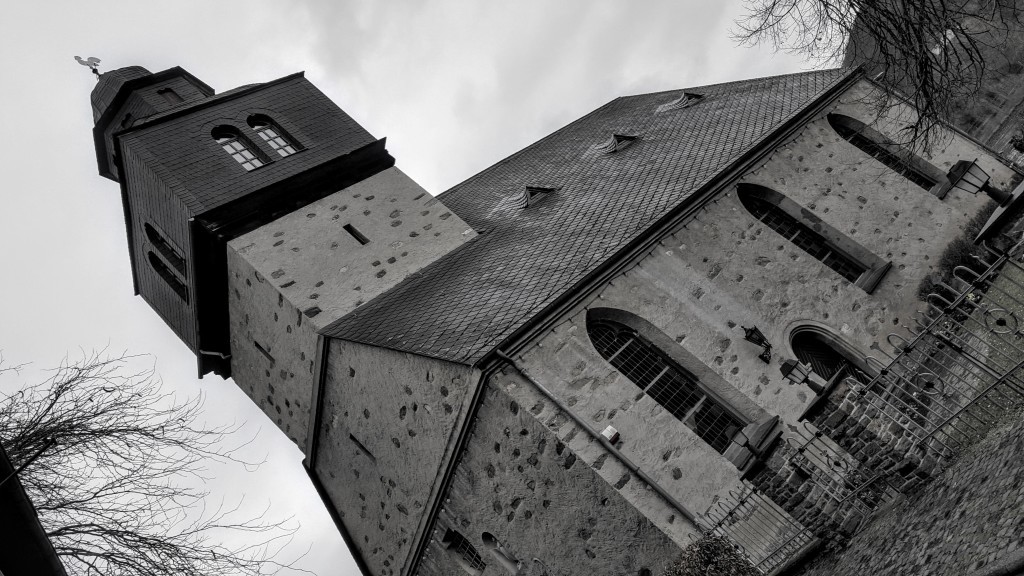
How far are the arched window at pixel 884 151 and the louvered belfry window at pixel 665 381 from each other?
6.88 m

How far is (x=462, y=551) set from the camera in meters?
10.4

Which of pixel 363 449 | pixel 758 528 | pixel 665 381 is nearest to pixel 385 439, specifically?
pixel 363 449

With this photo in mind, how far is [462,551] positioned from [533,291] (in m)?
3.68

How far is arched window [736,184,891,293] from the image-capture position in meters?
12.2

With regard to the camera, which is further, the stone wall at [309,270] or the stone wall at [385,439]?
the stone wall at [309,270]

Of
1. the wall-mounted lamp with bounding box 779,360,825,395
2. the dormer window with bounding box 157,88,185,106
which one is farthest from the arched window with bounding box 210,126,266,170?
the wall-mounted lamp with bounding box 779,360,825,395

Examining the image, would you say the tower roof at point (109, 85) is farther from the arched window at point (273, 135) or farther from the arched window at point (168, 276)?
the arched window at point (168, 276)

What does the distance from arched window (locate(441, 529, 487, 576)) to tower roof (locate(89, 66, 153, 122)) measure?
12.0 m

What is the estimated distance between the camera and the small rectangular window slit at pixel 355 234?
13.3 metres

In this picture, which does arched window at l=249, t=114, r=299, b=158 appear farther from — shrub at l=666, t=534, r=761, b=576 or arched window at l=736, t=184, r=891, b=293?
shrub at l=666, t=534, r=761, b=576

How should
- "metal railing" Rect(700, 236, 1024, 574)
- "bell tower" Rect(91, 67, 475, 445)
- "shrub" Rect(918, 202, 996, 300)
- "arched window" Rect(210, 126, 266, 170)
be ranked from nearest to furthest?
"metal railing" Rect(700, 236, 1024, 574) → "shrub" Rect(918, 202, 996, 300) → "bell tower" Rect(91, 67, 475, 445) → "arched window" Rect(210, 126, 266, 170)

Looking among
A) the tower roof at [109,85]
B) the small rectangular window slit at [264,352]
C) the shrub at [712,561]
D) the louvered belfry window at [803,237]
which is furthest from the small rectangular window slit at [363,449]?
the tower roof at [109,85]

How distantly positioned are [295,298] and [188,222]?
8.31 feet

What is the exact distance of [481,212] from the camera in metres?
15.2
